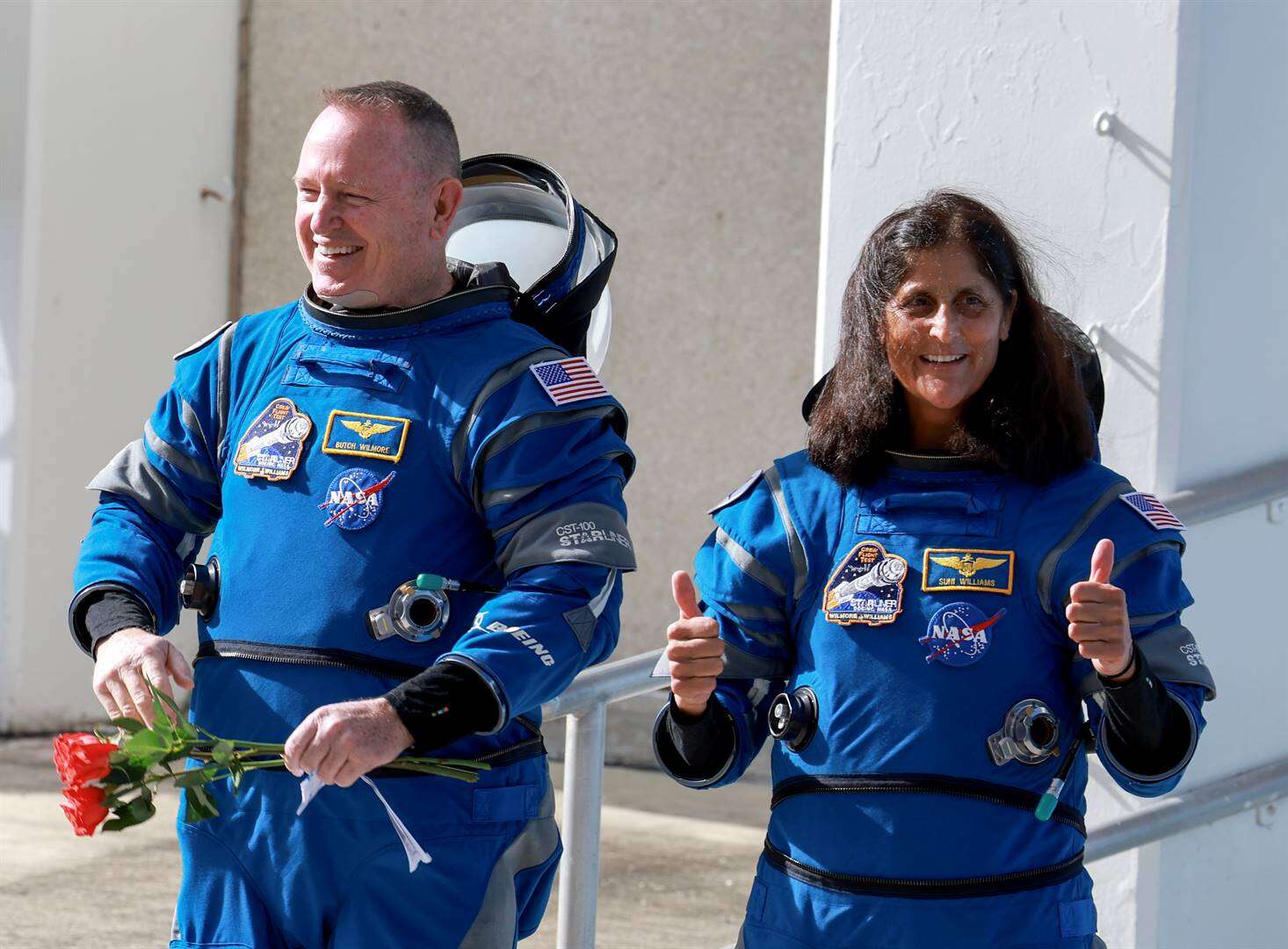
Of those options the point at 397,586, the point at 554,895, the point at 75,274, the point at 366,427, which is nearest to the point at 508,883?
the point at 397,586

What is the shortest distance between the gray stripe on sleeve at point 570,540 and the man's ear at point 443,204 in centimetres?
47

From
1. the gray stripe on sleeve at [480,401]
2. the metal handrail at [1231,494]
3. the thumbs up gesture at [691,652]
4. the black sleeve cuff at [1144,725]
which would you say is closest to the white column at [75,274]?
the metal handrail at [1231,494]

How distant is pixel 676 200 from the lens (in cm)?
816

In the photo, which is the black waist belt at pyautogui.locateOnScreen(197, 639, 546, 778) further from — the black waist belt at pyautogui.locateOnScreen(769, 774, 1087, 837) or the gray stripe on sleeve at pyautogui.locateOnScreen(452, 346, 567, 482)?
the black waist belt at pyautogui.locateOnScreen(769, 774, 1087, 837)

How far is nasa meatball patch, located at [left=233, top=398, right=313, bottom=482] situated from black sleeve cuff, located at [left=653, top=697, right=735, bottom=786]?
1.99ft

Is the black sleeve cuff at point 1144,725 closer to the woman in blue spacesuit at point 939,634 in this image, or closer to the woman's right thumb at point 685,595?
the woman in blue spacesuit at point 939,634

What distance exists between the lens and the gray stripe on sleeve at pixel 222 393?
2.60 meters

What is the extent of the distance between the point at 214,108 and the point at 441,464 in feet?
20.9

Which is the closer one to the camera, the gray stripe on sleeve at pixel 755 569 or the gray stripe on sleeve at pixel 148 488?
the gray stripe on sleeve at pixel 755 569

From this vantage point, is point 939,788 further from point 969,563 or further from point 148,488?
point 148,488

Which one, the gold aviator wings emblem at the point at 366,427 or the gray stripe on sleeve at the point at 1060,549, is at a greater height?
the gold aviator wings emblem at the point at 366,427

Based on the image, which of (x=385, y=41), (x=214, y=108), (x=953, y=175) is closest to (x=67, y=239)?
(x=214, y=108)

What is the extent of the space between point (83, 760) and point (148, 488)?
0.50 metres

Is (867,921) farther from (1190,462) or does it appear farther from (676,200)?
(676,200)
